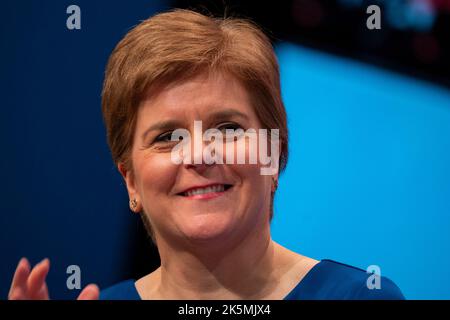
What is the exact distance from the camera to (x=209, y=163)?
1460 mm

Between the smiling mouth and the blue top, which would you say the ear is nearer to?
the smiling mouth

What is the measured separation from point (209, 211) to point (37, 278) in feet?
1.32

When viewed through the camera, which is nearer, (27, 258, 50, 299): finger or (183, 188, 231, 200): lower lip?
(27, 258, 50, 299): finger

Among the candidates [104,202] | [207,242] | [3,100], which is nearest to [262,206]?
[207,242]

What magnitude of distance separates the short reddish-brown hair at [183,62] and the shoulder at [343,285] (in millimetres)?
370

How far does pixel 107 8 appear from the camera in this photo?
196 cm

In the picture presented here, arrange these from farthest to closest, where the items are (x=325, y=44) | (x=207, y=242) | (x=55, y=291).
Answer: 1. (x=325, y=44)
2. (x=55, y=291)
3. (x=207, y=242)

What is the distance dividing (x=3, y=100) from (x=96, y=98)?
0.28 meters

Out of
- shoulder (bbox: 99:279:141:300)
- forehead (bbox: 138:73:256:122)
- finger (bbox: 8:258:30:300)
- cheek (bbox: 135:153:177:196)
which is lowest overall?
shoulder (bbox: 99:279:141:300)

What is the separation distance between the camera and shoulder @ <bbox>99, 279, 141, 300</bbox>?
172 centimetres

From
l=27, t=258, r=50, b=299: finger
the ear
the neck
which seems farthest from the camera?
the ear

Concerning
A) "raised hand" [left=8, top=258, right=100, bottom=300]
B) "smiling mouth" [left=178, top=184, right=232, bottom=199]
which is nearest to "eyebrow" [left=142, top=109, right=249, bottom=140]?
"smiling mouth" [left=178, top=184, right=232, bottom=199]

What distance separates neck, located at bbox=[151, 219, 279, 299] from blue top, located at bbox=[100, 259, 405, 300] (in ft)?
0.27
